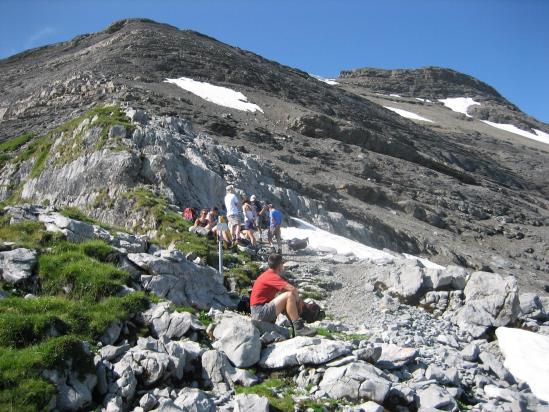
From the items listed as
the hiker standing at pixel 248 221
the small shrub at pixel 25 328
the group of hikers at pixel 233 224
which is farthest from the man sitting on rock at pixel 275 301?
the hiker standing at pixel 248 221

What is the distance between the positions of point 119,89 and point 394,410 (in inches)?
1617

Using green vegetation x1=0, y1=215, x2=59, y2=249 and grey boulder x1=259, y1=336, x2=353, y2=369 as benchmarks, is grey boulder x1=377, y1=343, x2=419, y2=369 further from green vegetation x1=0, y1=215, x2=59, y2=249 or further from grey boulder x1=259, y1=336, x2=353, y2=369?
green vegetation x1=0, y1=215, x2=59, y2=249

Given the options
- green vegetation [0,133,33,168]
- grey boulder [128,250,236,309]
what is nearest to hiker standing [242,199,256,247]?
grey boulder [128,250,236,309]

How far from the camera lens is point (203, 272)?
12.4 metres

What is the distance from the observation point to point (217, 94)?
171 ft

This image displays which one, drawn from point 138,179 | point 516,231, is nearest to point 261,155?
point 138,179

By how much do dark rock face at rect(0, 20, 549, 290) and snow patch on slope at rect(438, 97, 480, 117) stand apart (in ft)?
200

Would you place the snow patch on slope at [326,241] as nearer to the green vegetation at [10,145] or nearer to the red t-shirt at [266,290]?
the red t-shirt at [266,290]

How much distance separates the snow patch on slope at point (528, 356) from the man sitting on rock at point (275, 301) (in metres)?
4.47

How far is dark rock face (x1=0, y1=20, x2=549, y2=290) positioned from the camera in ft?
86.8

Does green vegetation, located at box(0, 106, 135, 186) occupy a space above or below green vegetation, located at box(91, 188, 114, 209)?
above

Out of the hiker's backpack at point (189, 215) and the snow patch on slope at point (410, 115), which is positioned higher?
the snow patch on slope at point (410, 115)

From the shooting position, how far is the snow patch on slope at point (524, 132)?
119 meters

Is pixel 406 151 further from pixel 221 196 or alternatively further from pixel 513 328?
pixel 513 328
